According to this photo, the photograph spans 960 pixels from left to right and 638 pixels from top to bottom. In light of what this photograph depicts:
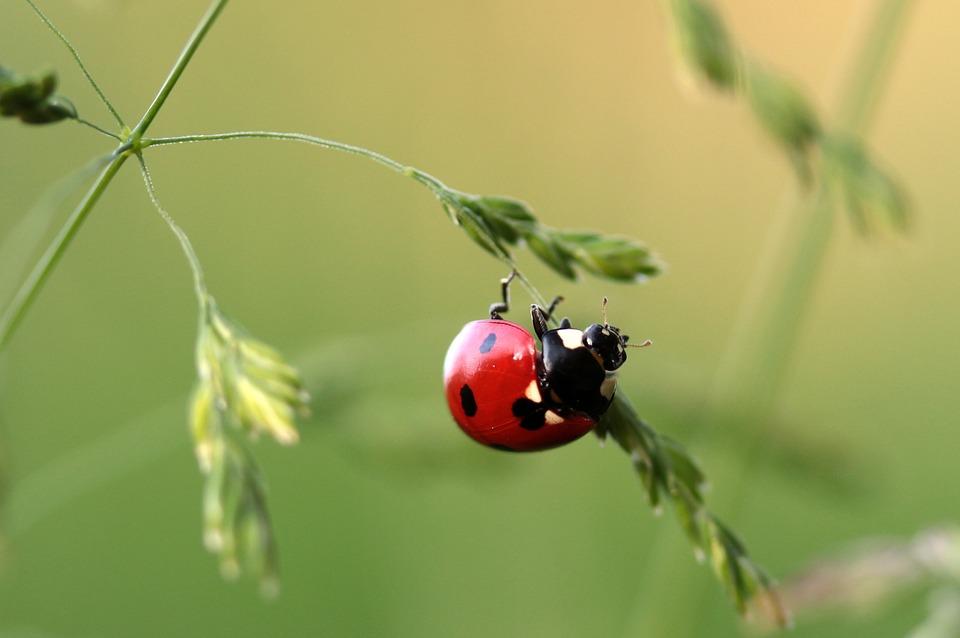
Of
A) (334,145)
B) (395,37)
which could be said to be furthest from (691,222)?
(334,145)

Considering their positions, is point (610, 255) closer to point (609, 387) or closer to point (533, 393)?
point (609, 387)

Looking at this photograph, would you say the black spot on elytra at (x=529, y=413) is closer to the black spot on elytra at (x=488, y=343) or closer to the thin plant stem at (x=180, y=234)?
the black spot on elytra at (x=488, y=343)

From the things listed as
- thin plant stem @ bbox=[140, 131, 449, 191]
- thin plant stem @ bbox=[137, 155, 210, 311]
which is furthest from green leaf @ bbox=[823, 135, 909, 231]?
thin plant stem @ bbox=[137, 155, 210, 311]

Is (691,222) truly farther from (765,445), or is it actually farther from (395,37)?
(765,445)

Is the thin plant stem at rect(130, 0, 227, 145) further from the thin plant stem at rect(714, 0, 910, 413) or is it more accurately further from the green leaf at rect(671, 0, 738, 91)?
the thin plant stem at rect(714, 0, 910, 413)

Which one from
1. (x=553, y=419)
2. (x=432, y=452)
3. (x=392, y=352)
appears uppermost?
(x=392, y=352)
